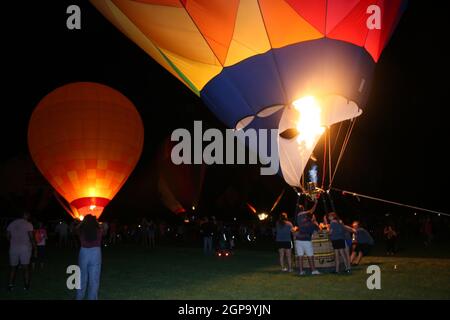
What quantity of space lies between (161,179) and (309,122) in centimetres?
2283

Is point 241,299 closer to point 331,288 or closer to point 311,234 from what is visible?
point 331,288

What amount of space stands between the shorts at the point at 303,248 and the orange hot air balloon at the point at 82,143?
866 cm

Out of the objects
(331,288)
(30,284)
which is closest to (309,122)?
(331,288)

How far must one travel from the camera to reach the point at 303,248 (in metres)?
9.64

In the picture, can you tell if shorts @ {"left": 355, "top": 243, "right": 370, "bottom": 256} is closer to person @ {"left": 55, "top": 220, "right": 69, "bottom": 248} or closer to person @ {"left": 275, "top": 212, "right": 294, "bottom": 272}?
person @ {"left": 275, "top": 212, "right": 294, "bottom": 272}

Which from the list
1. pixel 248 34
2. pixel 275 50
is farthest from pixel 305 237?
pixel 248 34

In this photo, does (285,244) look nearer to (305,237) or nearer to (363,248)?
(305,237)

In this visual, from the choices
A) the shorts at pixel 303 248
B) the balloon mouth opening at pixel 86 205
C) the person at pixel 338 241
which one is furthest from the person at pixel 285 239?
the balloon mouth opening at pixel 86 205

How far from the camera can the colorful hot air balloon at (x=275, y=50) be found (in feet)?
28.0

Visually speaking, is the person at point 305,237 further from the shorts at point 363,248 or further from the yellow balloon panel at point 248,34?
the yellow balloon panel at point 248,34

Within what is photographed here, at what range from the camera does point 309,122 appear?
32.8 feet

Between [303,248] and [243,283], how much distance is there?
66.7 inches
